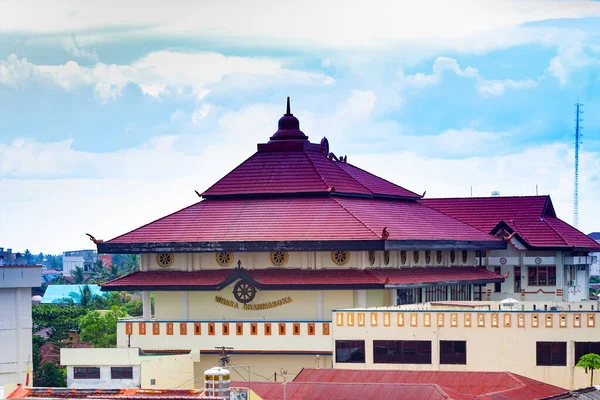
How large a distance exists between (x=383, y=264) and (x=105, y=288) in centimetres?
1488

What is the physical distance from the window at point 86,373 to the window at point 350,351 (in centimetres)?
1140

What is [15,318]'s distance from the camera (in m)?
116

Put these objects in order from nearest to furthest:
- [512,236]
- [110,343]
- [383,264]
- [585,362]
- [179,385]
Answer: [585,362]
[179,385]
[383,264]
[512,236]
[110,343]

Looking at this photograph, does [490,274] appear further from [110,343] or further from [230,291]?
[110,343]

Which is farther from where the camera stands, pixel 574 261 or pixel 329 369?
pixel 574 261

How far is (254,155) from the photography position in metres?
96.5

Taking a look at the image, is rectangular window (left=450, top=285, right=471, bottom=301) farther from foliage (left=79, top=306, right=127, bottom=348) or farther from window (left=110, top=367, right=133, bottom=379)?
foliage (left=79, top=306, right=127, bottom=348)

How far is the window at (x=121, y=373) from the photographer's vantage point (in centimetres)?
8088

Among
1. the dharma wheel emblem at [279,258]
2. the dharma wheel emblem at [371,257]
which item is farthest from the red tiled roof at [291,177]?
the dharma wheel emblem at [371,257]

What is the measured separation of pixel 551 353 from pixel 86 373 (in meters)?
21.9

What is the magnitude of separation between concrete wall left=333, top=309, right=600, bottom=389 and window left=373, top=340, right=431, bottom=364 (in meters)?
0.19

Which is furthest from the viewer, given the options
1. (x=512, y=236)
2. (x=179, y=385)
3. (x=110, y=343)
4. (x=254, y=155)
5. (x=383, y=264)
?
(x=110, y=343)

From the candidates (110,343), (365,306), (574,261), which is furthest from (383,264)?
(110,343)

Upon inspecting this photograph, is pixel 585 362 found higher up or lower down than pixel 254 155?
lower down
